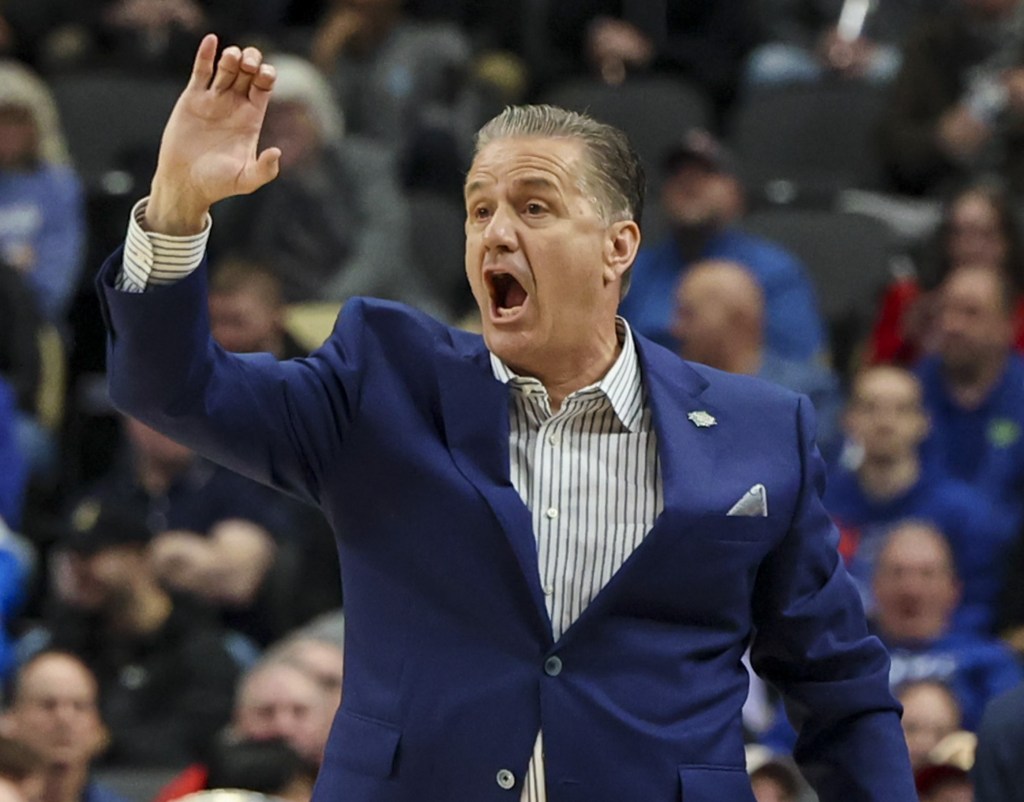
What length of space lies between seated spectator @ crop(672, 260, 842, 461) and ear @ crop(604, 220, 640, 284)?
3.51 metres

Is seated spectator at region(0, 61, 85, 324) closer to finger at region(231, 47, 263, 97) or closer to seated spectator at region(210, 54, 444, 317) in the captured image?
seated spectator at region(210, 54, 444, 317)

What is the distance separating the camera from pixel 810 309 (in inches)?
276

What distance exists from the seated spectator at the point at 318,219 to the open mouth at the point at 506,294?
4720mm

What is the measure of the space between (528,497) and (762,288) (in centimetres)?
437

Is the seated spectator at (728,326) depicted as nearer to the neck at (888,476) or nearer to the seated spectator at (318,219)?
the neck at (888,476)

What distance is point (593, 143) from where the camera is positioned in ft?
9.02

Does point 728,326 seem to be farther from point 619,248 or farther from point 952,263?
point 619,248

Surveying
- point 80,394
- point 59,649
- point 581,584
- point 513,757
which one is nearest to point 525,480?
point 581,584

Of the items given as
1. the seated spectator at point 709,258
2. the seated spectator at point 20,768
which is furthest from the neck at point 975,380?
the seated spectator at point 20,768

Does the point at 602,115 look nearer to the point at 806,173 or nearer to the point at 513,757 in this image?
the point at 806,173

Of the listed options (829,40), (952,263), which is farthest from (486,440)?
(829,40)

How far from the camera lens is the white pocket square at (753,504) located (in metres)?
2.69

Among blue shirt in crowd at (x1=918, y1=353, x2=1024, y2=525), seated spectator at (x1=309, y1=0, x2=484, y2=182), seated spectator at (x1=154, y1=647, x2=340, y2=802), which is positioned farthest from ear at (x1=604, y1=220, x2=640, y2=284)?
seated spectator at (x1=309, y1=0, x2=484, y2=182)

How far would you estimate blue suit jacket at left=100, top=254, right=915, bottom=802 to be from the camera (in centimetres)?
256
